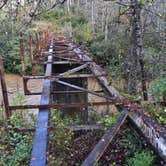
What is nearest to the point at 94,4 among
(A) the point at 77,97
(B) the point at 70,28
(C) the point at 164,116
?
(B) the point at 70,28

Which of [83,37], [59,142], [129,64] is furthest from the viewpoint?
[83,37]

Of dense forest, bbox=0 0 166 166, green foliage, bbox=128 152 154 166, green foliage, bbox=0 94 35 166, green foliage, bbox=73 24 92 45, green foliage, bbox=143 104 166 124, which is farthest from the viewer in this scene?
green foliage, bbox=73 24 92 45

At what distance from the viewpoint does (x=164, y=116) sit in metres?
4.88

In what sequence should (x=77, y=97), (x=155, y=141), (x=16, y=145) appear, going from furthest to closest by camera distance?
(x=77, y=97), (x=16, y=145), (x=155, y=141)

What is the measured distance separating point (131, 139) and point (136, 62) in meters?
4.00

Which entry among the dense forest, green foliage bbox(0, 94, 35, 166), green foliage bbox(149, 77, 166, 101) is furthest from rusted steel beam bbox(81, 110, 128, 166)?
green foliage bbox(149, 77, 166, 101)

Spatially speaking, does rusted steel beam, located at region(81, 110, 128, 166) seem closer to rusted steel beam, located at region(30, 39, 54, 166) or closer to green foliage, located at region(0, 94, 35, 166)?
rusted steel beam, located at region(30, 39, 54, 166)

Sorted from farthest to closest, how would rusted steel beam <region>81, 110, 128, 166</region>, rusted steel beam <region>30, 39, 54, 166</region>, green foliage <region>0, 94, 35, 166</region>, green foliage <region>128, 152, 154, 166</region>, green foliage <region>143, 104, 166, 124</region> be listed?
green foliage <region>143, 104, 166, 124</region> → green foliage <region>0, 94, 35, 166</region> → green foliage <region>128, 152, 154, 166</region> → rusted steel beam <region>81, 110, 128, 166</region> → rusted steel beam <region>30, 39, 54, 166</region>

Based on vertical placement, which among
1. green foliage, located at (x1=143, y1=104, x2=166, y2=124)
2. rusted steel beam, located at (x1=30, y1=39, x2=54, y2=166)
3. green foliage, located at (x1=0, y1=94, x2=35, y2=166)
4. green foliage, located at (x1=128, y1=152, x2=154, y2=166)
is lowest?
green foliage, located at (x1=0, y1=94, x2=35, y2=166)

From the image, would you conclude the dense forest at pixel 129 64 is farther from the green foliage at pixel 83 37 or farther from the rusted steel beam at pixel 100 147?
the green foliage at pixel 83 37

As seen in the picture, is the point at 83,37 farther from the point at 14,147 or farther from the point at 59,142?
the point at 59,142

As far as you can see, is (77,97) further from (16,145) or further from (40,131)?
(40,131)

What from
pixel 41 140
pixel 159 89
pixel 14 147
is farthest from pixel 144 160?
pixel 159 89

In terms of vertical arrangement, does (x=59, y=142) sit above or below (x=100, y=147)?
below
